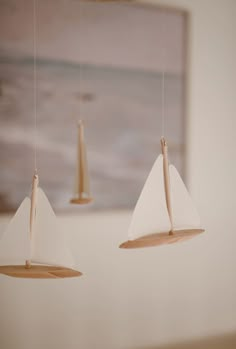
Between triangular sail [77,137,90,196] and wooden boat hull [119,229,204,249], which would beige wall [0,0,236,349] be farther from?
wooden boat hull [119,229,204,249]

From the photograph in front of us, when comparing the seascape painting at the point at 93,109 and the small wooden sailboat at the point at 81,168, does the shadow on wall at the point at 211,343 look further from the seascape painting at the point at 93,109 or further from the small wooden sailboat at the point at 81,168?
the small wooden sailboat at the point at 81,168

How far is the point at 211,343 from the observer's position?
2.47 metres

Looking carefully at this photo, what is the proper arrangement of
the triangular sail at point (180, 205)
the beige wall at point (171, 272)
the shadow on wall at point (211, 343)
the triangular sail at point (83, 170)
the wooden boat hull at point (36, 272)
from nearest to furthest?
the wooden boat hull at point (36, 272) → the triangular sail at point (180, 205) → the triangular sail at point (83, 170) → the beige wall at point (171, 272) → the shadow on wall at point (211, 343)

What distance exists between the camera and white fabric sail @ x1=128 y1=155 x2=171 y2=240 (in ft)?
4.20

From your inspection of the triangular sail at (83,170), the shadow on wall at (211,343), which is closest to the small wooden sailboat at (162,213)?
the triangular sail at (83,170)

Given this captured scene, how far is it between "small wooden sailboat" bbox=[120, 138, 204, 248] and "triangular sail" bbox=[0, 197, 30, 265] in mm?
233

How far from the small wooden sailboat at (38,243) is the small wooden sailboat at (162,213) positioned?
15cm

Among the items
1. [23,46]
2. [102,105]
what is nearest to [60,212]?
[102,105]

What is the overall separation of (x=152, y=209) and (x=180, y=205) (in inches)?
3.6

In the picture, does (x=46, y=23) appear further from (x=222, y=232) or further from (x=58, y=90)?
(x=222, y=232)

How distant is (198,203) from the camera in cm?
240

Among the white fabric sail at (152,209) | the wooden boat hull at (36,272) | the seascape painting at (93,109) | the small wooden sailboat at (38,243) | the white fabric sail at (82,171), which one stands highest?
the seascape painting at (93,109)

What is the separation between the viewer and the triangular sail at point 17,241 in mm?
1244

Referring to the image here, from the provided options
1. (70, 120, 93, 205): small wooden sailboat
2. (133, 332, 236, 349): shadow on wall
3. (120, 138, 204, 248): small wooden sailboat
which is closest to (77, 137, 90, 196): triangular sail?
(70, 120, 93, 205): small wooden sailboat
